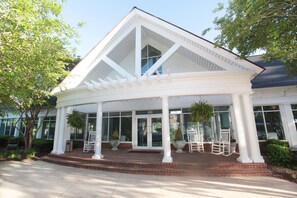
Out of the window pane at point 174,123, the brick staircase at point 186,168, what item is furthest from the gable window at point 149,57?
the brick staircase at point 186,168

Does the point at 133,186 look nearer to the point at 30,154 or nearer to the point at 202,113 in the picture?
the point at 202,113

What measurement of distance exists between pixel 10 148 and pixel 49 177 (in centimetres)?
909

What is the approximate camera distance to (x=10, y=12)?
433cm

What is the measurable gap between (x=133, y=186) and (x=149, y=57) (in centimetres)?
834

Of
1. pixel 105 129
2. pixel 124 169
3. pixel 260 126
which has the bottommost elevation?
pixel 124 169

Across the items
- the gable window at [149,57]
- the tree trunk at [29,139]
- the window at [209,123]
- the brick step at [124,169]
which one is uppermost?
the gable window at [149,57]

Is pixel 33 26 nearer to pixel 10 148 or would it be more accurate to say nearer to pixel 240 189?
pixel 240 189

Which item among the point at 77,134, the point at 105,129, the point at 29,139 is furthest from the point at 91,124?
the point at 29,139

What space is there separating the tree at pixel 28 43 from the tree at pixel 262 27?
18.7 ft

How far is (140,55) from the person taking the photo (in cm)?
796

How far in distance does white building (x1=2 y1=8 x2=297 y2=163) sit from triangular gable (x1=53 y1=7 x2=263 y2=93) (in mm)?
37

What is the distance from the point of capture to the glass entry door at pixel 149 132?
10367 mm

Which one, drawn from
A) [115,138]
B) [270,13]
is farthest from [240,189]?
[115,138]

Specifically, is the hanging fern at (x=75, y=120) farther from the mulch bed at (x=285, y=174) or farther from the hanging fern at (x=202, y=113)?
the mulch bed at (x=285, y=174)
